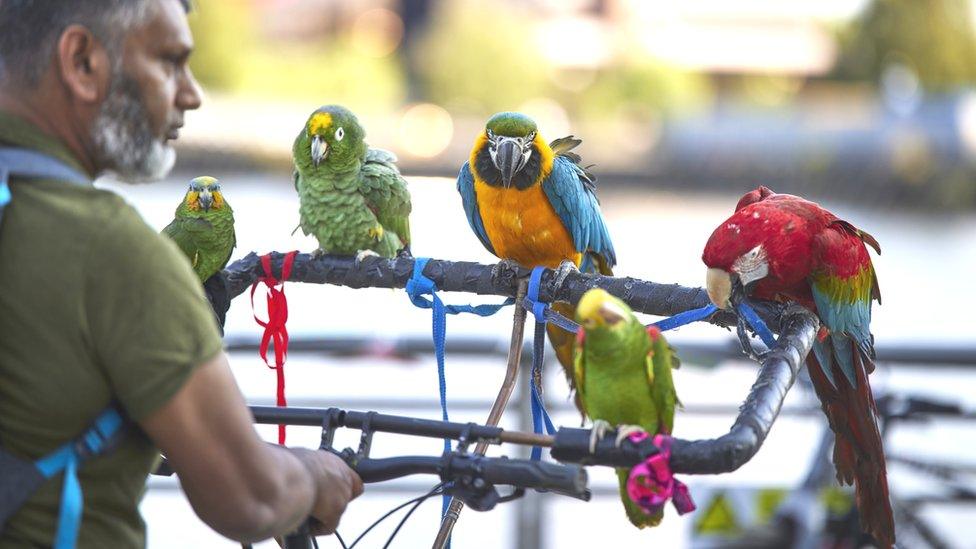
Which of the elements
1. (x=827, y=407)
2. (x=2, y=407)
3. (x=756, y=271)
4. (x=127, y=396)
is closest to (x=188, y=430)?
(x=127, y=396)

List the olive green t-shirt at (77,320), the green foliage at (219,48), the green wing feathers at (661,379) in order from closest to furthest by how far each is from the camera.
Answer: the olive green t-shirt at (77,320) → the green wing feathers at (661,379) → the green foliage at (219,48)

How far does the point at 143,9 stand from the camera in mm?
874

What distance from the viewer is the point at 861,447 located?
138cm

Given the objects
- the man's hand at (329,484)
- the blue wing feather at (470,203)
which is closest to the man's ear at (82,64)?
the man's hand at (329,484)

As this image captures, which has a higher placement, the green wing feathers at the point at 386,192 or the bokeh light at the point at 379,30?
the bokeh light at the point at 379,30

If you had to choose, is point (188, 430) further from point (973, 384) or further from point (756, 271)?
point (973, 384)

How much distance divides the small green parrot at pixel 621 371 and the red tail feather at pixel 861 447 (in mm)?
404

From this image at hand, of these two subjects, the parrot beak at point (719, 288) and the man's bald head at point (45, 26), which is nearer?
the man's bald head at point (45, 26)

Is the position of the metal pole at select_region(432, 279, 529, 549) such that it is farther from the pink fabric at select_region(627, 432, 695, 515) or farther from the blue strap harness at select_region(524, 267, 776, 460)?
the pink fabric at select_region(627, 432, 695, 515)

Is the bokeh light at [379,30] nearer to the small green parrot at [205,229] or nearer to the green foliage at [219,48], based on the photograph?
the green foliage at [219,48]

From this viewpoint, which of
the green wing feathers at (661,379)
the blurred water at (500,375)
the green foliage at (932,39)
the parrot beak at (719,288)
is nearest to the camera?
the green wing feathers at (661,379)

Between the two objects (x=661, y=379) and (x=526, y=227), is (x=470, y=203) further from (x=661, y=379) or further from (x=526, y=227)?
(x=661, y=379)

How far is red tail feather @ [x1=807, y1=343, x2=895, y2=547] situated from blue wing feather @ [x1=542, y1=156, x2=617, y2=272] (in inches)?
25.1

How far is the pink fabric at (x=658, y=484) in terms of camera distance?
91 centimetres
